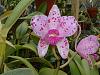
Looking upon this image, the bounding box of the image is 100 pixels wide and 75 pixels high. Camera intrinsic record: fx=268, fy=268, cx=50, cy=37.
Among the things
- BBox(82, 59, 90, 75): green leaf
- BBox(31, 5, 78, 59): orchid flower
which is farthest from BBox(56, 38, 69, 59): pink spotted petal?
BBox(82, 59, 90, 75): green leaf

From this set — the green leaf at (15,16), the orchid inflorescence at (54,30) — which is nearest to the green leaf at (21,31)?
the green leaf at (15,16)

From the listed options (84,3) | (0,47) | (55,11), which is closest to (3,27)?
(0,47)

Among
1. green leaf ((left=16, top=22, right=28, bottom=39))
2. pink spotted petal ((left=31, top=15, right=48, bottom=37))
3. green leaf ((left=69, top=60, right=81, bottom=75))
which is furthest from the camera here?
green leaf ((left=16, top=22, right=28, bottom=39))

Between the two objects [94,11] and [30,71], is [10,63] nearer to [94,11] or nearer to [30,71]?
[30,71]

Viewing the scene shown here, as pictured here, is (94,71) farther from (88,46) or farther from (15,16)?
(15,16)

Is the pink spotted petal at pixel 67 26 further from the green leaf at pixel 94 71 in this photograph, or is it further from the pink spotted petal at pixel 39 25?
the green leaf at pixel 94 71

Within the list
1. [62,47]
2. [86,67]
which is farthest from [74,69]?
[62,47]

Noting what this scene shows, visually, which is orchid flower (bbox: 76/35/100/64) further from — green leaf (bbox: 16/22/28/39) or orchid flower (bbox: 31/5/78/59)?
green leaf (bbox: 16/22/28/39)
